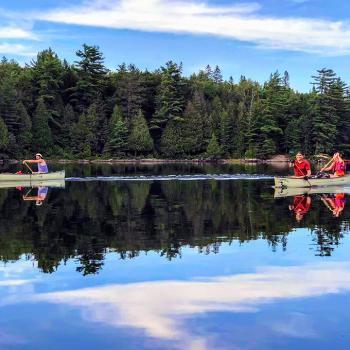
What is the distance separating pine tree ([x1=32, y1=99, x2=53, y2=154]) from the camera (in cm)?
9031

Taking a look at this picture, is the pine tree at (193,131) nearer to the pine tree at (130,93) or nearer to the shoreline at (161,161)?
the shoreline at (161,161)

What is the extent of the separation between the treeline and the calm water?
69836mm

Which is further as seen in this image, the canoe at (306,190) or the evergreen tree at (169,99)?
the evergreen tree at (169,99)

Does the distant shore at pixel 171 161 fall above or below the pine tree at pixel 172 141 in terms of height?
below

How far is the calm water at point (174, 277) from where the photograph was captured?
31.3 feet

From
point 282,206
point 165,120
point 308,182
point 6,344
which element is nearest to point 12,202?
point 282,206

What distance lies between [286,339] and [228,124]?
90051 mm

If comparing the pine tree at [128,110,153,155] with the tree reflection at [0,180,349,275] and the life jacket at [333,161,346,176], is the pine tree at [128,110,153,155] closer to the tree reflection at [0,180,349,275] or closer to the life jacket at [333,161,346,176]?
the life jacket at [333,161,346,176]

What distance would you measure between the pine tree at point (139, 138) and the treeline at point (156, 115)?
0.16 m

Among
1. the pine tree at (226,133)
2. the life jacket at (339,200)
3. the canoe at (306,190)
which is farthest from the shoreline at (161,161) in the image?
the life jacket at (339,200)

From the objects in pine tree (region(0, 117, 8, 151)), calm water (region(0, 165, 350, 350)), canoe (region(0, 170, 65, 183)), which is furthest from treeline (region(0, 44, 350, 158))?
calm water (region(0, 165, 350, 350))

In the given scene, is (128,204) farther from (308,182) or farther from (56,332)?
(56,332)

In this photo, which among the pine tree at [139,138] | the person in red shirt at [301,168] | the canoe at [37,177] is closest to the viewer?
the person in red shirt at [301,168]

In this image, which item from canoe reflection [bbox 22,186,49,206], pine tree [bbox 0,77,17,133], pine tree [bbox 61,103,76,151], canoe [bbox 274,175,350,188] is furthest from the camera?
pine tree [bbox 61,103,76,151]
